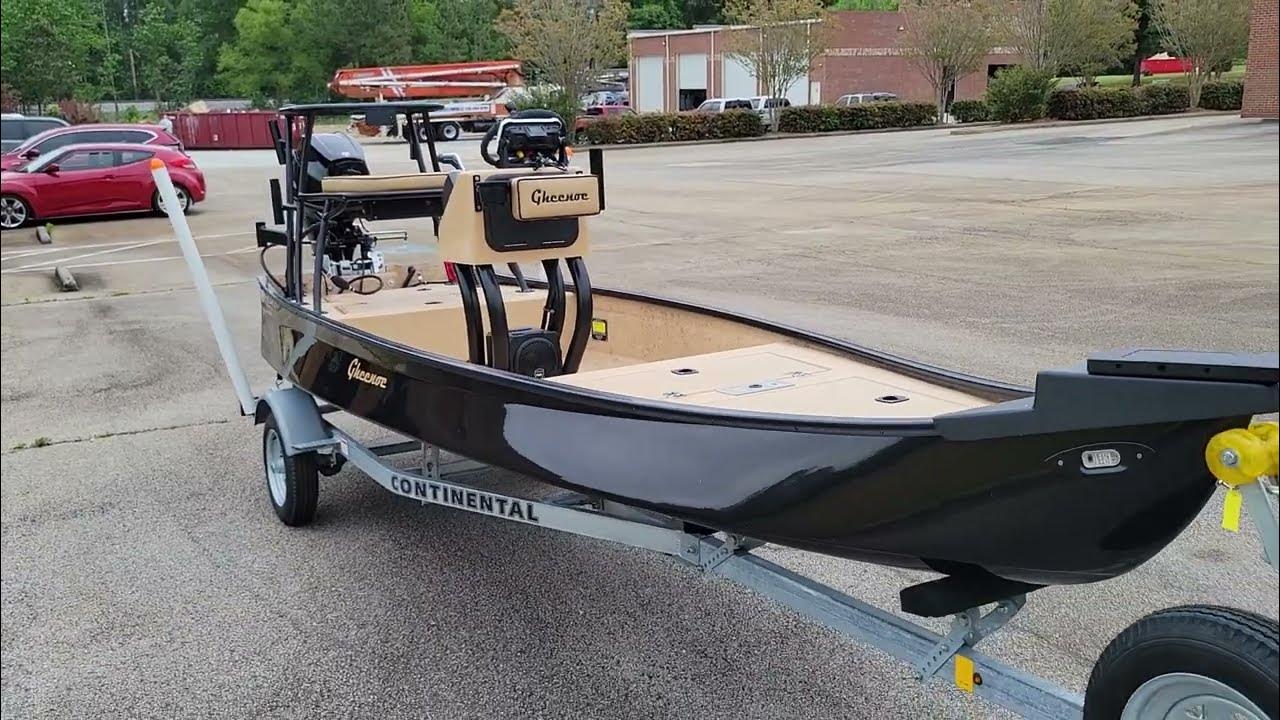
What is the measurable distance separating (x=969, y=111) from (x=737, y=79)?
5.41 ft

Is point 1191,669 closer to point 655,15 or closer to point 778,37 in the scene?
point 655,15

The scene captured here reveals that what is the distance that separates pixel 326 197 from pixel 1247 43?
11.8 ft

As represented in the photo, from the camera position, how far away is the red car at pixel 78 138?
16.4m

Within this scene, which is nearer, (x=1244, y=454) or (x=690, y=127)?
(x=1244, y=454)

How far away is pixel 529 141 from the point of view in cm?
371

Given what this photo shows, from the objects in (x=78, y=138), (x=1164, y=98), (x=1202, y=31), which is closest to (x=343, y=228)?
(x=1164, y=98)

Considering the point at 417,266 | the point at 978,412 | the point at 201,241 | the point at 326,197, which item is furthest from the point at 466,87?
the point at 201,241

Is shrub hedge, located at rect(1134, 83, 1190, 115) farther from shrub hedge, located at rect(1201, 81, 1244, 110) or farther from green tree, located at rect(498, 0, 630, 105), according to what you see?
green tree, located at rect(498, 0, 630, 105)

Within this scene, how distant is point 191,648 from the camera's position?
3.42 m

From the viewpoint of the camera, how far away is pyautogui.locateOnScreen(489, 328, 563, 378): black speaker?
405 cm

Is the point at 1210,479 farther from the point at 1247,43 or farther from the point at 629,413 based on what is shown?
the point at 629,413

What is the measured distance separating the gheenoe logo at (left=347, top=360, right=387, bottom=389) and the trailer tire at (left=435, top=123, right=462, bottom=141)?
1.74 meters

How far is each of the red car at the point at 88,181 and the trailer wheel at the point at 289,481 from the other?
12.4 meters

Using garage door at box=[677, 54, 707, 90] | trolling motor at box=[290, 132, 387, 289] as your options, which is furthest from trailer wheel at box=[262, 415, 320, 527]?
garage door at box=[677, 54, 707, 90]
